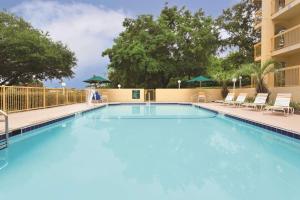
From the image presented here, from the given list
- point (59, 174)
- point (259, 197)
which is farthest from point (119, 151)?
point (259, 197)

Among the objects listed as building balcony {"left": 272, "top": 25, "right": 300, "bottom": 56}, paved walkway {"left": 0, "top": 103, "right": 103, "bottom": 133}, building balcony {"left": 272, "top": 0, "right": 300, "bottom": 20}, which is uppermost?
building balcony {"left": 272, "top": 0, "right": 300, "bottom": 20}

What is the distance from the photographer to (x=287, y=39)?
17891 mm

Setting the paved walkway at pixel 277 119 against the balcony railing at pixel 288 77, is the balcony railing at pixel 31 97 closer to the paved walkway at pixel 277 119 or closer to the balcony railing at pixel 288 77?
the paved walkway at pixel 277 119

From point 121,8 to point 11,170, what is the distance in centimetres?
3095

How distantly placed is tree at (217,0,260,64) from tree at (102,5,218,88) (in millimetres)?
1318

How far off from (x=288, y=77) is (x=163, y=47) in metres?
15.7

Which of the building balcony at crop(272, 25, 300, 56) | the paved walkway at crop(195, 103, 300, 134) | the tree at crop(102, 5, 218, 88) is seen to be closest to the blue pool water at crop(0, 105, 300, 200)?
the paved walkway at crop(195, 103, 300, 134)

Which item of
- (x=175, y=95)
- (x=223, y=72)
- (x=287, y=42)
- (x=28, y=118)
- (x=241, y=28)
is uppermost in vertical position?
(x=241, y=28)

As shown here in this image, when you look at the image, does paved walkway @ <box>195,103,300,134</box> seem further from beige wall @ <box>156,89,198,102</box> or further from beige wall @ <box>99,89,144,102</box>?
beige wall @ <box>99,89,144,102</box>

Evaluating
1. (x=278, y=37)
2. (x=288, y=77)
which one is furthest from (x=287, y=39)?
(x=288, y=77)

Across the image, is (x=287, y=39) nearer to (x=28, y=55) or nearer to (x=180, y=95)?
(x=180, y=95)

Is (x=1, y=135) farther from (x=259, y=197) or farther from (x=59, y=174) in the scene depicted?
(x=259, y=197)

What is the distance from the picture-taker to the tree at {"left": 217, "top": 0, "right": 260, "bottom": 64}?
2994cm

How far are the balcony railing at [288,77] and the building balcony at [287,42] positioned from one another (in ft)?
3.48
